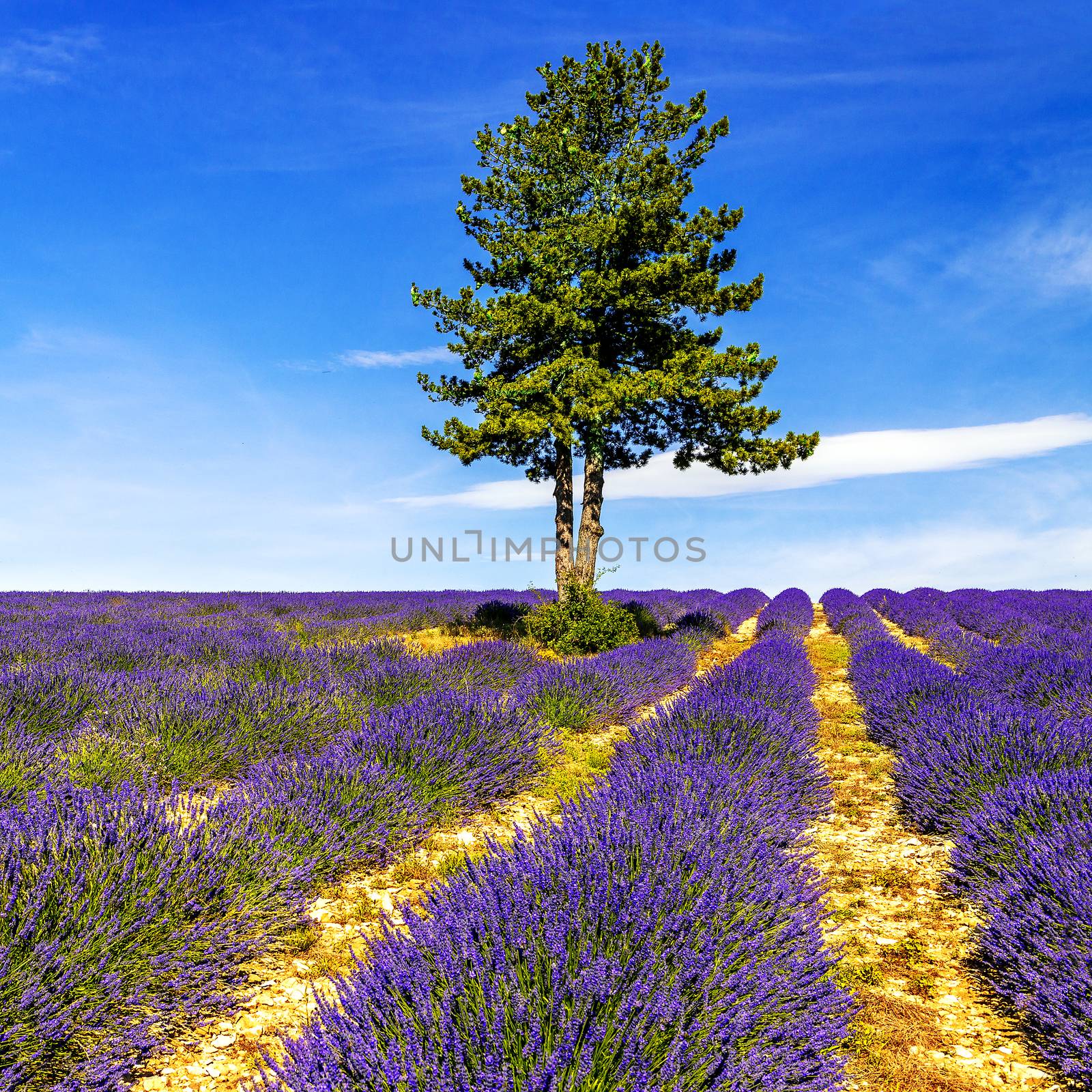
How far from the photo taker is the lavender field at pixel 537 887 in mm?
1862

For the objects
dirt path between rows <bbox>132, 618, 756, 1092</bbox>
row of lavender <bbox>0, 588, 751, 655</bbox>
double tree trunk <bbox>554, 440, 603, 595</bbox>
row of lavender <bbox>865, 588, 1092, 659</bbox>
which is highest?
double tree trunk <bbox>554, 440, 603, 595</bbox>

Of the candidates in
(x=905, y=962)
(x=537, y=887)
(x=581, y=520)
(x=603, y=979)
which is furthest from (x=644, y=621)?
(x=603, y=979)

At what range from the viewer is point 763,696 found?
614 centimetres

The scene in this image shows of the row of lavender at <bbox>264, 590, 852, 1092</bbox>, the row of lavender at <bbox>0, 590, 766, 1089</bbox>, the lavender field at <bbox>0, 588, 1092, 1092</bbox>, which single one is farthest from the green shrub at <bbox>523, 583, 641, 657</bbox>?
the row of lavender at <bbox>264, 590, 852, 1092</bbox>

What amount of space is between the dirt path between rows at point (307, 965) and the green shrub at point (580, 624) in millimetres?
8089

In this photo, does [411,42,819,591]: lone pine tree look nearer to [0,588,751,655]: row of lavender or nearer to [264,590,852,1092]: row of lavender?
[0,588,751,655]: row of lavender

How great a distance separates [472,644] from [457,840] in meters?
5.68

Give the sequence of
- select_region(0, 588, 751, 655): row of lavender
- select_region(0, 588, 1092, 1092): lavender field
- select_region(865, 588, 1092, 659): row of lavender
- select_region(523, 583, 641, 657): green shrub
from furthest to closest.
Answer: select_region(523, 583, 641, 657): green shrub
select_region(865, 588, 1092, 659): row of lavender
select_region(0, 588, 751, 655): row of lavender
select_region(0, 588, 1092, 1092): lavender field

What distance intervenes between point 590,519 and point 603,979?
1285 cm

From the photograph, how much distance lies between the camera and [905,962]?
3.22m

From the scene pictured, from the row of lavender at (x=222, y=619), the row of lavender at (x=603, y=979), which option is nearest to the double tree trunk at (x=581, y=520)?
the row of lavender at (x=222, y=619)

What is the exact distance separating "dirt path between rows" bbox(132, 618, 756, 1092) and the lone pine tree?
→ 9235 millimetres

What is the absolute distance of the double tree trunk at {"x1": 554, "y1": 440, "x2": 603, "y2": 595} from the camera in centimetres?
1440

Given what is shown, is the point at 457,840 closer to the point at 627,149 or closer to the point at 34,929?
the point at 34,929
